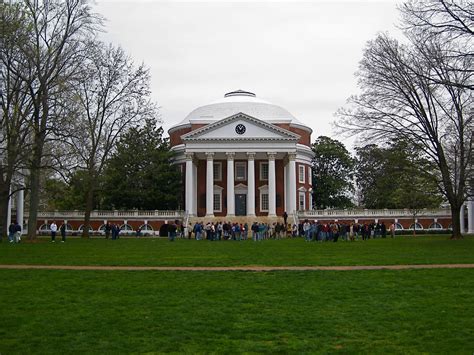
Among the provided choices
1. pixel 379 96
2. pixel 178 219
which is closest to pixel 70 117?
pixel 379 96

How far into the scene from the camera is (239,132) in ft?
205

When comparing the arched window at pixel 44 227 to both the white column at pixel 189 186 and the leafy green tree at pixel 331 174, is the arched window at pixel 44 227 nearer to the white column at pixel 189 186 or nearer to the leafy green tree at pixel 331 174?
the white column at pixel 189 186

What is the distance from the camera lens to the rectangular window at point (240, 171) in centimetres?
6794

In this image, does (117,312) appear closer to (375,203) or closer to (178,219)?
(178,219)

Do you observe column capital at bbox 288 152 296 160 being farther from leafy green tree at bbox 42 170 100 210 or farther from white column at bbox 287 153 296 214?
leafy green tree at bbox 42 170 100 210

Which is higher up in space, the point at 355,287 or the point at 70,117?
the point at 70,117

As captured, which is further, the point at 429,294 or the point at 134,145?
the point at 134,145

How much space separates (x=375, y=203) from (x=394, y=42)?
132 ft

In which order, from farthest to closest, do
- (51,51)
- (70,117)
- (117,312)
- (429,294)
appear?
(51,51)
(70,117)
(429,294)
(117,312)

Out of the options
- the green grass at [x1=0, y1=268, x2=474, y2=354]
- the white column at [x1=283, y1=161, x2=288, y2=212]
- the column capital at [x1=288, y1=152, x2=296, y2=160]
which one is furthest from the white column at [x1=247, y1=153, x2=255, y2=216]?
the green grass at [x1=0, y1=268, x2=474, y2=354]

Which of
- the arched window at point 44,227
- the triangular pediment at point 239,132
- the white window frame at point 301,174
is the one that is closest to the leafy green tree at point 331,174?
the white window frame at point 301,174

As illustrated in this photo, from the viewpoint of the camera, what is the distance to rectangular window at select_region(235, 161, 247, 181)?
223 ft

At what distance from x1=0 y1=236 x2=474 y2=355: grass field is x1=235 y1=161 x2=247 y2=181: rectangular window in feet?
163

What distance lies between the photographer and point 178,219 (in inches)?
2451
